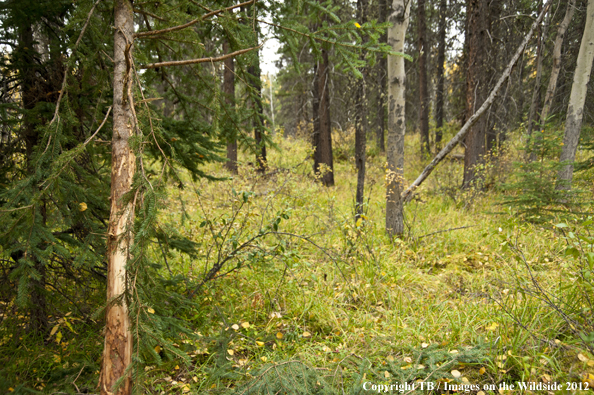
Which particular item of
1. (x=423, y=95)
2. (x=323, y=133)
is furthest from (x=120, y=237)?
(x=423, y=95)

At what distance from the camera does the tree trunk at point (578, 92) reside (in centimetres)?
589

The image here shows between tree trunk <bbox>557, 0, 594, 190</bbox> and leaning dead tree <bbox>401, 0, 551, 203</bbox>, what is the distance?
2.36 m

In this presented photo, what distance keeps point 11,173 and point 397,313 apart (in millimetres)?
3995

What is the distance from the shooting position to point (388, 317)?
3.24m

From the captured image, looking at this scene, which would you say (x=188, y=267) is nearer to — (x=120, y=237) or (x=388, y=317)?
(x=120, y=237)

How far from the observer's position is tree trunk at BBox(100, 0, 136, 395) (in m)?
1.85

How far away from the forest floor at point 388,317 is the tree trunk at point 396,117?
466 millimetres

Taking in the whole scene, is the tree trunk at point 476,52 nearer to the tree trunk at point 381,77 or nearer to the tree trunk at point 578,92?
the tree trunk at point 578,92

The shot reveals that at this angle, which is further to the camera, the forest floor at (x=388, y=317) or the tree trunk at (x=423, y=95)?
the tree trunk at (x=423, y=95)

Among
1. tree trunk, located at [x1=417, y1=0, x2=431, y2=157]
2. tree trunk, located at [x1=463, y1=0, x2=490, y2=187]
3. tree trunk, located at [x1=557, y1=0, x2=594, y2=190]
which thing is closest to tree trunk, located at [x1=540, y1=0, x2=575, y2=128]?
tree trunk, located at [x1=557, y1=0, x2=594, y2=190]

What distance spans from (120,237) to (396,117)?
15.2 feet

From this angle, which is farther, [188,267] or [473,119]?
[473,119]

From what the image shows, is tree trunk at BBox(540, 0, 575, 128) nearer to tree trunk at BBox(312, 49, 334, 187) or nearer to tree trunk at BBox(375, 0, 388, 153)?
tree trunk at BBox(375, 0, 388, 153)

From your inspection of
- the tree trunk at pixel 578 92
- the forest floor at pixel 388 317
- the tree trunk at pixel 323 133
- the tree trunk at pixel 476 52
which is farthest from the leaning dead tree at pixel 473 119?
the tree trunk at pixel 323 133
